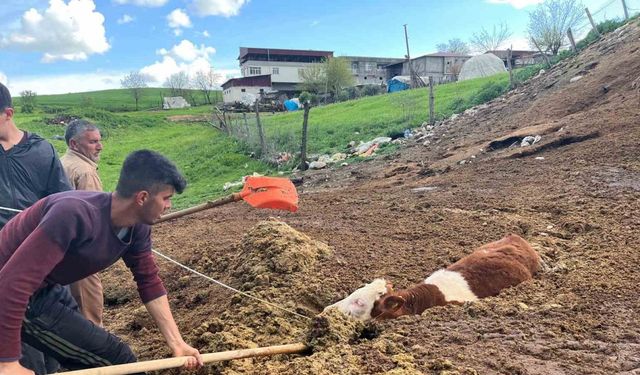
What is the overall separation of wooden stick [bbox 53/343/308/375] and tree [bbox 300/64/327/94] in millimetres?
58725

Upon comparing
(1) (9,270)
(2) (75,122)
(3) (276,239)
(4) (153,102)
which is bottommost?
(3) (276,239)

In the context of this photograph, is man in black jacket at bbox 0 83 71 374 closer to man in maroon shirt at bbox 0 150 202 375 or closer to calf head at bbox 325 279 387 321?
man in maroon shirt at bbox 0 150 202 375

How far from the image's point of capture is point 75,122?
439 centimetres

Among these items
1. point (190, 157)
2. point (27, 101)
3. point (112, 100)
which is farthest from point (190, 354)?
point (112, 100)

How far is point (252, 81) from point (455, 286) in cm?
6895

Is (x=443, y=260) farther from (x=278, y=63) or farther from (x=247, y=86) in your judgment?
(x=278, y=63)

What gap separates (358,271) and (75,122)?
9.83ft

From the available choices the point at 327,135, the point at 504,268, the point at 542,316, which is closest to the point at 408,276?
the point at 504,268

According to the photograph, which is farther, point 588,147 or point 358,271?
point 588,147

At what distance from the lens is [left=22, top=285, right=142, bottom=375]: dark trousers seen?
261 cm

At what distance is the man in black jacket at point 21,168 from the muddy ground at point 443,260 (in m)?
1.49

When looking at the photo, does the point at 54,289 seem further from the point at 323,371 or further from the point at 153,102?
the point at 153,102

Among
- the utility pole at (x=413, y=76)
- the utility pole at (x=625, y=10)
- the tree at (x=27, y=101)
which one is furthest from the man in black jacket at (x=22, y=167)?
the tree at (x=27, y=101)

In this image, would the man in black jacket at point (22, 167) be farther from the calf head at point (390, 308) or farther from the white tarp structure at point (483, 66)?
the white tarp structure at point (483, 66)
